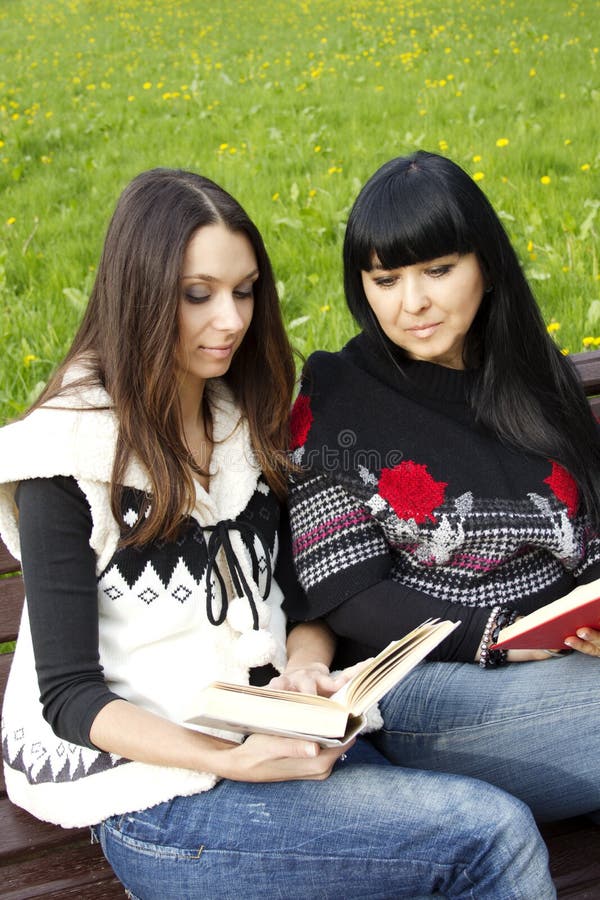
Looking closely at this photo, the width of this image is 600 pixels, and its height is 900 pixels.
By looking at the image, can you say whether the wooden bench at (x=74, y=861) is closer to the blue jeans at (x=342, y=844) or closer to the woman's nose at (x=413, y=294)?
the blue jeans at (x=342, y=844)

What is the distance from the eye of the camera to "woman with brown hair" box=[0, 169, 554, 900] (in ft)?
5.65

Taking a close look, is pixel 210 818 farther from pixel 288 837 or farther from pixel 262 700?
pixel 262 700

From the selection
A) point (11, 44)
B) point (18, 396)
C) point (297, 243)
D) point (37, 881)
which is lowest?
point (37, 881)

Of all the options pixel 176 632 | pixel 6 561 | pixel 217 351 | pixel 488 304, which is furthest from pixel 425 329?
pixel 6 561

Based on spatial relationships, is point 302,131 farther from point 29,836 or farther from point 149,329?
point 29,836

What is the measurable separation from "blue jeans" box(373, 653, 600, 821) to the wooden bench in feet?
0.24

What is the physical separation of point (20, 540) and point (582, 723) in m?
1.11

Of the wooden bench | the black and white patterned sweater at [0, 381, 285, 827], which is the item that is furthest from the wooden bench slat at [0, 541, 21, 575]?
the wooden bench

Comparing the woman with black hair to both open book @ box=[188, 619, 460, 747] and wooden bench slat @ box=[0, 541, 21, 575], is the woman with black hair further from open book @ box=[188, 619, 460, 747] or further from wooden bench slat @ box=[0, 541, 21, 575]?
wooden bench slat @ box=[0, 541, 21, 575]

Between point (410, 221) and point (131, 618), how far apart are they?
37.5 inches

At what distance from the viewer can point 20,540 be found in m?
1.86

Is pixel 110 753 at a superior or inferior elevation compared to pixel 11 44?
inferior

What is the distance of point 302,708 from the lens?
156 centimetres

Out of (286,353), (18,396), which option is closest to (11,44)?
(18,396)
